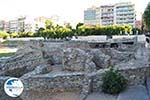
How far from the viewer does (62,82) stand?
41.2ft

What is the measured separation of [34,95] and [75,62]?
18.4 ft

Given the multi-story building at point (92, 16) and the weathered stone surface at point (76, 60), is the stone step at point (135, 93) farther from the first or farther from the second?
the multi-story building at point (92, 16)

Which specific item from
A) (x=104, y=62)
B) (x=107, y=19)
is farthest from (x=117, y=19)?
(x=104, y=62)

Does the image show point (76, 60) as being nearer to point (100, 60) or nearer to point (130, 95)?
point (100, 60)

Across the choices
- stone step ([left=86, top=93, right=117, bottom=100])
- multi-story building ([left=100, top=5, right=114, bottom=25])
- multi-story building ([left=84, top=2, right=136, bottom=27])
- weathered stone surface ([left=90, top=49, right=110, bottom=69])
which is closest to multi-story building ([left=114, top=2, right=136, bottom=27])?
multi-story building ([left=84, top=2, right=136, bottom=27])

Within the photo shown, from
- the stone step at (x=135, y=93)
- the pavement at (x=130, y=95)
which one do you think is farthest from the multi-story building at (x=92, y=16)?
the pavement at (x=130, y=95)

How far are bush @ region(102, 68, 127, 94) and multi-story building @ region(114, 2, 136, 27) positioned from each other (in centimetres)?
15283

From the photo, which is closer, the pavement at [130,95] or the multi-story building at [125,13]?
the pavement at [130,95]

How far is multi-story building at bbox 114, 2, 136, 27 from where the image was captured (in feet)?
546

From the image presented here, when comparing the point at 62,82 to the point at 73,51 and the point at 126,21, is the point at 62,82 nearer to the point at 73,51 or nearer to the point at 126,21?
the point at 73,51

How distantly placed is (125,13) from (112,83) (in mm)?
158838

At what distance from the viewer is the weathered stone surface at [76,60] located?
57.8 feet

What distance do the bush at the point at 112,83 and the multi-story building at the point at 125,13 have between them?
15283 cm

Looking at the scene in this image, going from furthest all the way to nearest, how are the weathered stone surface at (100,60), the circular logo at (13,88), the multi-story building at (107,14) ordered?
the multi-story building at (107,14)
the weathered stone surface at (100,60)
the circular logo at (13,88)
